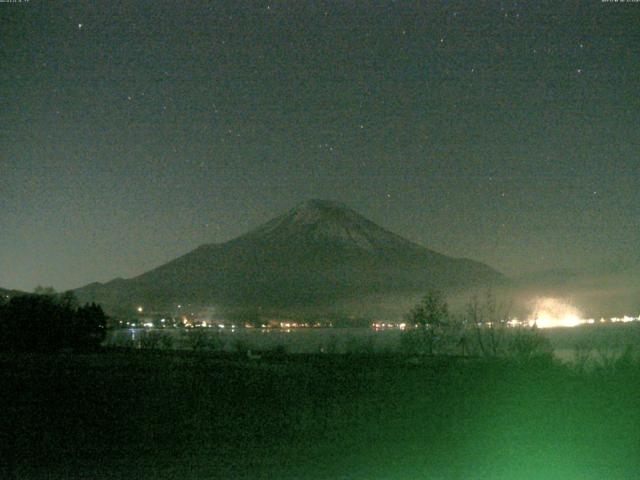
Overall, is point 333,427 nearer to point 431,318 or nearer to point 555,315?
point 431,318

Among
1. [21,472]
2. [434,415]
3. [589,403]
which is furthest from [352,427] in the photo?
[21,472]

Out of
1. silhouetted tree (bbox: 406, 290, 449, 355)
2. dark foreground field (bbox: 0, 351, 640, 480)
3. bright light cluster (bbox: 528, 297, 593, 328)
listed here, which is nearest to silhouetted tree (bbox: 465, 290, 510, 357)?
bright light cluster (bbox: 528, 297, 593, 328)

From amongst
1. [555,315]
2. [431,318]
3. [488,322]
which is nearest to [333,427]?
[488,322]

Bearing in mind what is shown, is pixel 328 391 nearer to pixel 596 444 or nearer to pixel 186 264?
pixel 596 444

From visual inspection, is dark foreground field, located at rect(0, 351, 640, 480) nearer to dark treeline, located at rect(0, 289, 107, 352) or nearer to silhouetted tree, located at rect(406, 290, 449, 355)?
dark treeline, located at rect(0, 289, 107, 352)

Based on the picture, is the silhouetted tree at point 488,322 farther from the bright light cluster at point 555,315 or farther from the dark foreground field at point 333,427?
the dark foreground field at point 333,427
